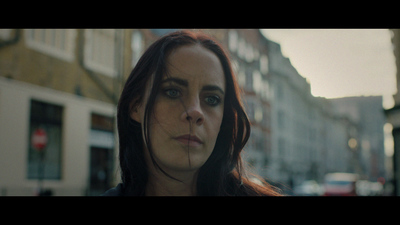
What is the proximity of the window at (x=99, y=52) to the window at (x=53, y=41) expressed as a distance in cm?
40

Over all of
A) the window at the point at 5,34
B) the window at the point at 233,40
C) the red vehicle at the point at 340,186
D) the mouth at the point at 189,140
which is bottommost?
the red vehicle at the point at 340,186

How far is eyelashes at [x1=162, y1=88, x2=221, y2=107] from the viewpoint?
1255 millimetres

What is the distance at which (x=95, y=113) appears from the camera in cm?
1096

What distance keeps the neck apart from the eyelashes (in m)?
0.22

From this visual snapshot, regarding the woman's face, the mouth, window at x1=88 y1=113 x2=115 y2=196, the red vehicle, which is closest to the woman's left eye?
the woman's face

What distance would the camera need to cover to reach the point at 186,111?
123 cm

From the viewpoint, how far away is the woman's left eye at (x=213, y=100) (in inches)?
50.9

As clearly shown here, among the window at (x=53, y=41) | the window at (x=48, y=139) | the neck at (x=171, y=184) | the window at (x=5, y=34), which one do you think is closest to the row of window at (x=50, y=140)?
the window at (x=48, y=139)

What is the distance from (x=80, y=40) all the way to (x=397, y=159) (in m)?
7.85

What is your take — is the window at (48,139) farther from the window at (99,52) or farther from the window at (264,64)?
the window at (264,64)

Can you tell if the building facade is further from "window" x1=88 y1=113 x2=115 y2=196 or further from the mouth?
the mouth
